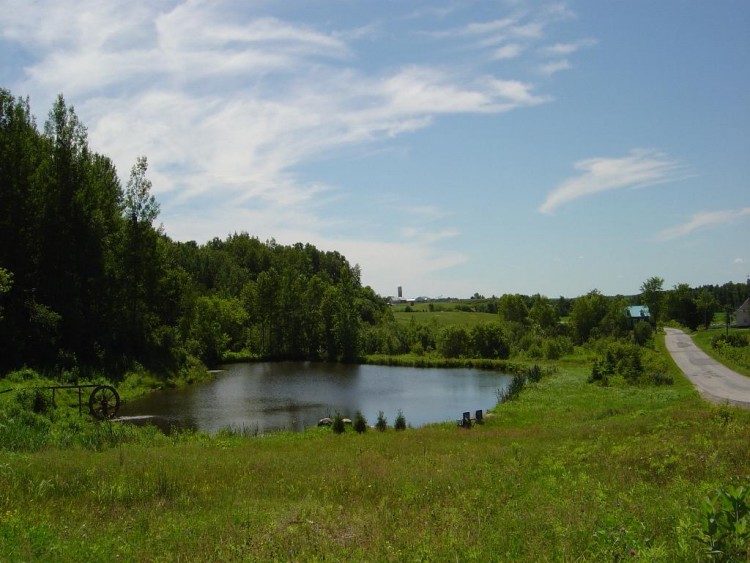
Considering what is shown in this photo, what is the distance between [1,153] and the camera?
1543 inches

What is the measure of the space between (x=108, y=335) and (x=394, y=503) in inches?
1662

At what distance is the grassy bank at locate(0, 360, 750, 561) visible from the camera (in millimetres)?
6586

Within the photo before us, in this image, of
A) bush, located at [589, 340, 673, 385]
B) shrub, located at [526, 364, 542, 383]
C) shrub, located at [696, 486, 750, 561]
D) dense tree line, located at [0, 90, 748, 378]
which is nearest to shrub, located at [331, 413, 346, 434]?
dense tree line, located at [0, 90, 748, 378]

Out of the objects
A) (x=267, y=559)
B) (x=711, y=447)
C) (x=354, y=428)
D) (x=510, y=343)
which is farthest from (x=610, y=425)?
(x=510, y=343)

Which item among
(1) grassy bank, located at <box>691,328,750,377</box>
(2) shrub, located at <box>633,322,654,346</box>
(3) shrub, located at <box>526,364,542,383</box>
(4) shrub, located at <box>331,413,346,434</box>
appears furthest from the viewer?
(2) shrub, located at <box>633,322,654,346</box>

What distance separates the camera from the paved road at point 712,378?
91.2ft

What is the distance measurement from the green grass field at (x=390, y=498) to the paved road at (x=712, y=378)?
11.8 meters

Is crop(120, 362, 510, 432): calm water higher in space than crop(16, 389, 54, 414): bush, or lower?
lower

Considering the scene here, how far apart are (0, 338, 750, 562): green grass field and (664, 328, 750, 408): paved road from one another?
11827 millimetres

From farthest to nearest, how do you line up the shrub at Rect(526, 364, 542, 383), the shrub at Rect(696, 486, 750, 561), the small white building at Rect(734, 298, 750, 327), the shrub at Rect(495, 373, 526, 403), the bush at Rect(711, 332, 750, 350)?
1. the small white building at Rect(734, 298, 750, 327)
2. the bush at Rect(711, 332, 750, 350)
3. the shrub at Rect(526, 364, 542, 383)
4. the shrub at Rect(495, 373, 526, 403)
5. the shrub at Rect(696, 486, 750, 561)

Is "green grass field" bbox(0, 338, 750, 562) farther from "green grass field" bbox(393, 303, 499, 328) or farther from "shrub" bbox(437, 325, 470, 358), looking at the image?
"green grass field" bbox(393, 303, 499, 328)

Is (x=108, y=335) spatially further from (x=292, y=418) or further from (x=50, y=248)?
(x=292, y=418)

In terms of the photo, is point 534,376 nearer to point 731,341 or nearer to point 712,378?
point 712,378

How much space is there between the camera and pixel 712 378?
124 ft
